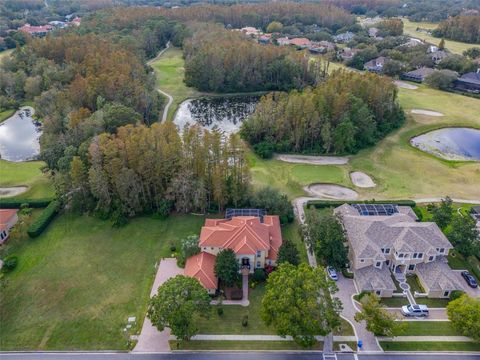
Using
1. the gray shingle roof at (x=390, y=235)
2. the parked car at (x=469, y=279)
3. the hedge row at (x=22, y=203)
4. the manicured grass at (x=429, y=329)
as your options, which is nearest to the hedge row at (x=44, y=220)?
the hedge row at (x=22, y=203)

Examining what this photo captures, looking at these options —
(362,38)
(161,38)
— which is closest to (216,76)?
(161,38)

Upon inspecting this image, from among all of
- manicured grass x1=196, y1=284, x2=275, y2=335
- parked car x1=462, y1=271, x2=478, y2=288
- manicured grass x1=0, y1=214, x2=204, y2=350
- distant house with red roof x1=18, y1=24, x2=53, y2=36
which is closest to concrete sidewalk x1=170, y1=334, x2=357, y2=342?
manicured grass x1=196, y1=284, x2=275, y2=335

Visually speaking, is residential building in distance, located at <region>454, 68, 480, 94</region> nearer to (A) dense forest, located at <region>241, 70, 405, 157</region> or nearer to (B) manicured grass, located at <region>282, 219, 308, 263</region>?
(A) dense forest, located at <region>241, 70, 405, 157</region>

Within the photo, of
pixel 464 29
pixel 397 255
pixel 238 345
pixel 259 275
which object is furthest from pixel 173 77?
pixel 464 29

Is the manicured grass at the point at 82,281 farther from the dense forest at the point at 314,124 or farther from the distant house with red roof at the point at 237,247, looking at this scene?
the dense forest at the point at 314,124

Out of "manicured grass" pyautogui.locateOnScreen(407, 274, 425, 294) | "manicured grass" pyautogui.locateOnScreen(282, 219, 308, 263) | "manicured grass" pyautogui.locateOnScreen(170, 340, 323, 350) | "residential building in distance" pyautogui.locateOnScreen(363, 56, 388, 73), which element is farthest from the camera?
"residential building in distance" pyautogui.locateOnScreen(363, 56, 388, 73)

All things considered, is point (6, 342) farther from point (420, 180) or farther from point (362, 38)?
point (362, 38)
